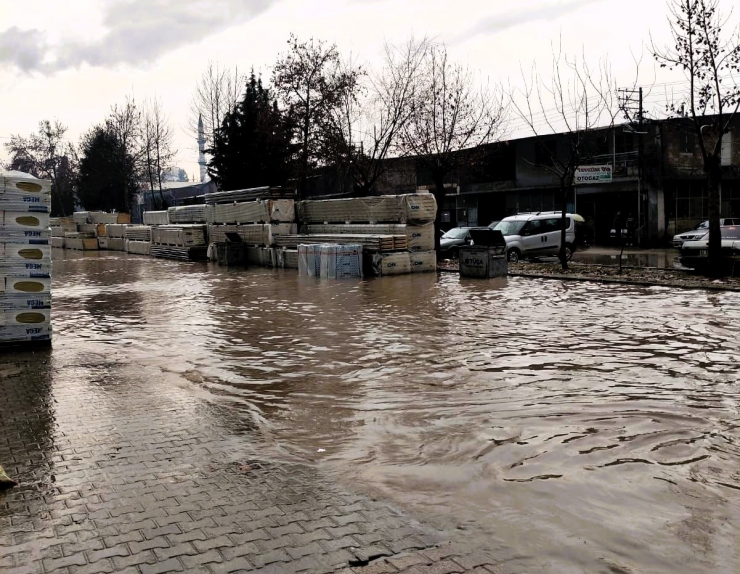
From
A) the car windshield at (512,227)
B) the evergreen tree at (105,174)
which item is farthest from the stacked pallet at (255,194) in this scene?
the evergreen tree at (105,174)

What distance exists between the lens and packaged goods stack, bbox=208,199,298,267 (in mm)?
25812

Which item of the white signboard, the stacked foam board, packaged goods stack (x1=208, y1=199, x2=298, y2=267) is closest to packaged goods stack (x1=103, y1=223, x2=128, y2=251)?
packaged goods stack (x1=208, y1=199, x2=298, y2=267)

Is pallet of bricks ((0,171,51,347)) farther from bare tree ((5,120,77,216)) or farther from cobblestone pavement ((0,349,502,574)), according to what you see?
bare tree ((5,120,77,216))

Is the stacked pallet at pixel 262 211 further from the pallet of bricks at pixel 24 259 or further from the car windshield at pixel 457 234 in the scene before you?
the pallet of bricks at pixel 24 259

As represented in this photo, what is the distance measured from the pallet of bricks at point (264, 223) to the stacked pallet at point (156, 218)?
33.1 feet

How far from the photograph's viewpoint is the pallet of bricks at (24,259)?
921 centimetres

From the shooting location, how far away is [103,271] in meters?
25.5

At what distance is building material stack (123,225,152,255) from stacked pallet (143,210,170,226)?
1.74 feet

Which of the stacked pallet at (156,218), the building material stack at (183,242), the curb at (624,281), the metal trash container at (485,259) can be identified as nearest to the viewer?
the curb at (624,281)

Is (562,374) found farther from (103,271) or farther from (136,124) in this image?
(136,124)

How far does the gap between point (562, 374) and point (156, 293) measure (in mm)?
12027

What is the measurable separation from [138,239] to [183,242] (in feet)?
31.6

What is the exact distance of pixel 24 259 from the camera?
9.34m

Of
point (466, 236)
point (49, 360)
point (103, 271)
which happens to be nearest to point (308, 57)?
point (466, 236)
